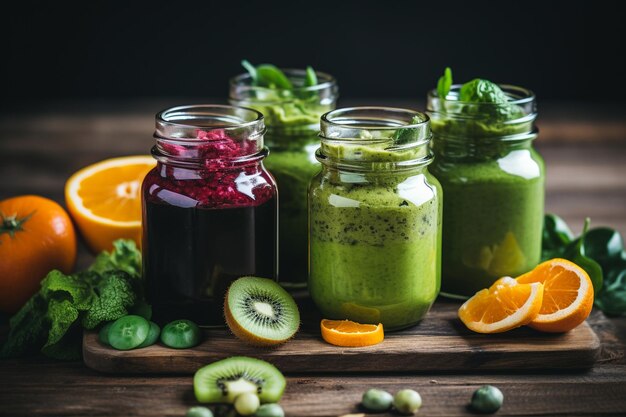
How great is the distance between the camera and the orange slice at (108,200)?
3107mm

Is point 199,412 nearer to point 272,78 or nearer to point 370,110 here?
point 370,110

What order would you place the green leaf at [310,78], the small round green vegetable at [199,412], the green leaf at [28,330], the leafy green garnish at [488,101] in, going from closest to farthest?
the small round green vegetable at [199,412], the green leaf at [28,330], the leafy green garnish at [488,101], the green leaf at [310,78]

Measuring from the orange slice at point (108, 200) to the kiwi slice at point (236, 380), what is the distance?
947mm

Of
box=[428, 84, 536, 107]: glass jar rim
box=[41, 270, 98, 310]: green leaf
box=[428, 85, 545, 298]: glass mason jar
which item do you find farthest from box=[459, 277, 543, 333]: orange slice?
box=[41, 270, 98, 310]: green leaf

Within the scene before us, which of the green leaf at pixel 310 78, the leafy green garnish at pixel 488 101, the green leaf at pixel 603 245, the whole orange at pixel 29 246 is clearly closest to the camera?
the leafy green garnish at pixel 488 101

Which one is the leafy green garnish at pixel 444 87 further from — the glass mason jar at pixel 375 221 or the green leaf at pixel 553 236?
the green leaf at pixel 553 236

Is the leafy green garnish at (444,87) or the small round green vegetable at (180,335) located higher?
the leafy green garnish at (444,87)

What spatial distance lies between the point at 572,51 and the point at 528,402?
3.83m

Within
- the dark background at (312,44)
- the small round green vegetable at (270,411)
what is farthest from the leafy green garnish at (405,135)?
the dark background at (312,44)

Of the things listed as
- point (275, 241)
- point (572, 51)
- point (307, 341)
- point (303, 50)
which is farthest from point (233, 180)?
point (572, 51)

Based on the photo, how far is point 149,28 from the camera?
5609 millimetres

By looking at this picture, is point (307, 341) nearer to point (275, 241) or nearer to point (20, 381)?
point (275, 241)

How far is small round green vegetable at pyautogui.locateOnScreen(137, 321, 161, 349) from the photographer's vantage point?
96.8 inches

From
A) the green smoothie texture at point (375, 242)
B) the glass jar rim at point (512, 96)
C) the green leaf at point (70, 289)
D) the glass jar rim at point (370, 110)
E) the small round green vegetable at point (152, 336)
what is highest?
the glass jar rim at point (512, 96)
